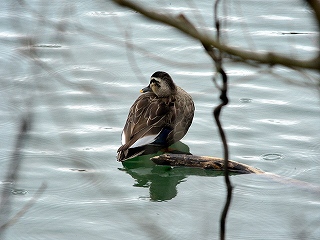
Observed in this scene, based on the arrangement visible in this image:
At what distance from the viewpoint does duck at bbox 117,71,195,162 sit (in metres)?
6.38

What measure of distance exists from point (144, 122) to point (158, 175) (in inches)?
24.2

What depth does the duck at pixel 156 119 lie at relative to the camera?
20.9 ft

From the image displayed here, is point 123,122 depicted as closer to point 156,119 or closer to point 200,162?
point 156,119

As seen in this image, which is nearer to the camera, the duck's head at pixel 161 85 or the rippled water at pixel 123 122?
the rippled water at pixel 123 122

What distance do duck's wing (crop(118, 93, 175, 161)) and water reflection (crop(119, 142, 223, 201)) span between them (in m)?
0.14

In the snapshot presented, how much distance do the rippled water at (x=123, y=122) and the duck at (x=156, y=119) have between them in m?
0.15

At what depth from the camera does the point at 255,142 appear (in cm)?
656

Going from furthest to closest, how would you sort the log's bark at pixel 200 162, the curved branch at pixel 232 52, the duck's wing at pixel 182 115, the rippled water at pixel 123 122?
the duck's wing at pixel 182 115, the log's bark at pixel 200 162, the rippled water at pixel 123 122, the curved branch at pixel 232 52

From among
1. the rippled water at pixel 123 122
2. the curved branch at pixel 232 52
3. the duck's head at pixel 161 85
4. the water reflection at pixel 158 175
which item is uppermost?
the curved branch at pixel 232 52

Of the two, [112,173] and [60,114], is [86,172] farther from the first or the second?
[60,114]

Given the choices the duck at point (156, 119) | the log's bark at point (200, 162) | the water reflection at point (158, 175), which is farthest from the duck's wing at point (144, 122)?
the log's bark at point (200, 162)

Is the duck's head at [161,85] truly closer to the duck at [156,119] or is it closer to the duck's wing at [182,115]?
the duck at [156,119]

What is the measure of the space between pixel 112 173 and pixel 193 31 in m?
4.36

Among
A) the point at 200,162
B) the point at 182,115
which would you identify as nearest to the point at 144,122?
the point at 182,115
